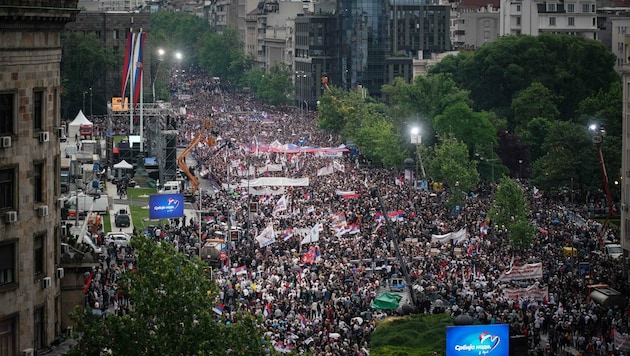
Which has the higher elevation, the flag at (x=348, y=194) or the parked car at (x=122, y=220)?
the flag at (x=348, y=194)

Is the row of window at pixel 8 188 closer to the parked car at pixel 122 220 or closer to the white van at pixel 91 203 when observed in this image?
the white van at pixel 91 203

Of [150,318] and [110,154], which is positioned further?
Answer: [110,154]

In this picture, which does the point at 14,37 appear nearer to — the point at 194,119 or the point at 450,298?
the point at 450,298

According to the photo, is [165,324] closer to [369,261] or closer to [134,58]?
[369,261]

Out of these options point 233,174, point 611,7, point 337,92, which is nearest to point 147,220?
point 233,174

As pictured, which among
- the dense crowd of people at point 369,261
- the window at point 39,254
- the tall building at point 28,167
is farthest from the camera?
the dense crowd of people at point 369,261

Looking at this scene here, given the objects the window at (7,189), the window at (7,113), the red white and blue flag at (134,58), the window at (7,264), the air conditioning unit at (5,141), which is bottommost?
the window at (7,264)

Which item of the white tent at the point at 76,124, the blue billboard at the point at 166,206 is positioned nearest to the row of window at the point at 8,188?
the blue billboard at the point at 166,206
